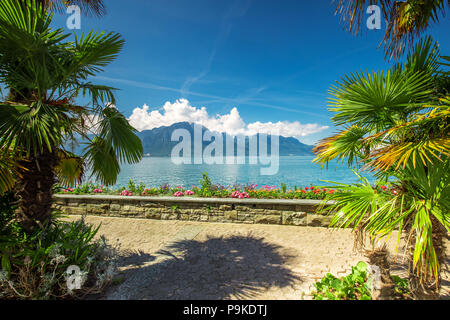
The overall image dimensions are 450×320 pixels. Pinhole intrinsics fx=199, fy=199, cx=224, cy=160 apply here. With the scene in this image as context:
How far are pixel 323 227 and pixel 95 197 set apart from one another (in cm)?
706

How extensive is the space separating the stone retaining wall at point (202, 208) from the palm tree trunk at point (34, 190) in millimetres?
2418

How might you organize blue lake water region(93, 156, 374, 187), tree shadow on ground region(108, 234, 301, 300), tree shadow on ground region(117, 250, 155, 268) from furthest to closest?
blue lake water region(93, 156, 374, 187)
tree shadow on ground region(117, 250, 155, 268)
tree shadow on ground region(108, 234, 301, 300)

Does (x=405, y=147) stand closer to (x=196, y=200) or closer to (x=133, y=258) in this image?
(x=133, y=258)

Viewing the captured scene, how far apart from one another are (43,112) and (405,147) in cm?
383

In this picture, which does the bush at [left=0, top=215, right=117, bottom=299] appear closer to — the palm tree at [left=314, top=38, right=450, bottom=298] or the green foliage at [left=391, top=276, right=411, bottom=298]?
the palm tree at [left=314, top=38, right=450, bottom=298]

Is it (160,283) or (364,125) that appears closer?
(364,125)

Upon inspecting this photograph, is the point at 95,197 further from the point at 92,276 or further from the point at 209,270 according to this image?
the point at 209,270

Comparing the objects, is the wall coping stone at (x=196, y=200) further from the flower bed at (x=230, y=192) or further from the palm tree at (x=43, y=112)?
the palm tree at (x=43, y=112)

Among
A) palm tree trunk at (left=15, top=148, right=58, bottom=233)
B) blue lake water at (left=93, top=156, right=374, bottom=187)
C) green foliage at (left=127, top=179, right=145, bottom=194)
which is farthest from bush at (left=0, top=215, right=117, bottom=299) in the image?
green foliage at (left=127, top=179, right=145, bottom=194)

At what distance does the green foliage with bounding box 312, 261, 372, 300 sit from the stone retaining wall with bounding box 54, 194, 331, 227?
2186mm

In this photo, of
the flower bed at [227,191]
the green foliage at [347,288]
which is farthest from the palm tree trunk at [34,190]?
the green foliage at [347,288]

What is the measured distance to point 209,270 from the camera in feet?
11.1

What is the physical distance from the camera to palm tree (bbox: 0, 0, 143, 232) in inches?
88.7
